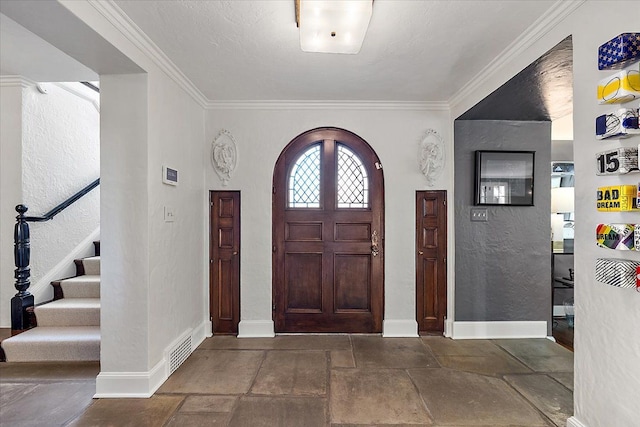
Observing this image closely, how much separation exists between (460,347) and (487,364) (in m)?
0.39

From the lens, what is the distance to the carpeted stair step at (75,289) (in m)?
3.26

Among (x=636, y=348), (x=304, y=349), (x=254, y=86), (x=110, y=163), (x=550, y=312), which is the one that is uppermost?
(x=254, y=86)

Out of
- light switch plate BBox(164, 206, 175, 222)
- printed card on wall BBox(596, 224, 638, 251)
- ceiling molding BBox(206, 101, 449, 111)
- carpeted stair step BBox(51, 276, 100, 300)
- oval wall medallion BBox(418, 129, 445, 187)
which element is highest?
ceiling molding BBox(206, 101, 449, 111)

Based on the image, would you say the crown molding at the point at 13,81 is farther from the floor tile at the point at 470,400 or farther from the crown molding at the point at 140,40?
the floor tile at the point at 470,400

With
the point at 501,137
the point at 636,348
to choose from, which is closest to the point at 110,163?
the point at 636,348

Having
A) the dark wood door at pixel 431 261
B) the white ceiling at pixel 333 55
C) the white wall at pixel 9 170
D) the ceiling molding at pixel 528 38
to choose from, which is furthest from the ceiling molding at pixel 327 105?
the white wall at pixel 9 170

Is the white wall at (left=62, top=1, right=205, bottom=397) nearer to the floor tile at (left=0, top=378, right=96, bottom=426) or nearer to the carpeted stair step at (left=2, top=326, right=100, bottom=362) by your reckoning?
the floor tile at (left=0, top=378, right=96, bottom=426)

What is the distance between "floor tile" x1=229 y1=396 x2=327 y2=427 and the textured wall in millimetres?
2507

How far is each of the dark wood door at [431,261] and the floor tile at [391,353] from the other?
333 mm

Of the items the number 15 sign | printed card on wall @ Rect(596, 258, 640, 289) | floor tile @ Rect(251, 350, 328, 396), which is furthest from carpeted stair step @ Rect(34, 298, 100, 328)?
the number 15 sign

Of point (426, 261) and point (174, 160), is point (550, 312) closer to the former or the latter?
point (426, 261)

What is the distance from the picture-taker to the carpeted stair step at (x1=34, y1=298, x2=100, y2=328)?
2.98 metres

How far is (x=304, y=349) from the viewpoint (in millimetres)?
3158

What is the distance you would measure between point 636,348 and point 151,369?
9.46 feet
